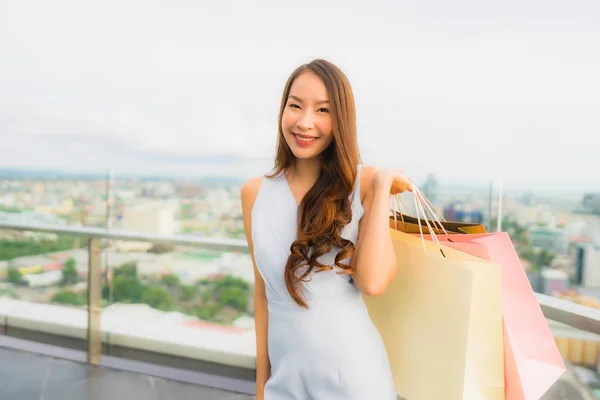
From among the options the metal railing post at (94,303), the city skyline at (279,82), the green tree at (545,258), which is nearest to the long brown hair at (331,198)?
the city skyline at (279,82)

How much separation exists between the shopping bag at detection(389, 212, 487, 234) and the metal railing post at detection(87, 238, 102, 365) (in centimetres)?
272

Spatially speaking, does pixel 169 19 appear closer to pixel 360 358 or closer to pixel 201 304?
pixel 201 304

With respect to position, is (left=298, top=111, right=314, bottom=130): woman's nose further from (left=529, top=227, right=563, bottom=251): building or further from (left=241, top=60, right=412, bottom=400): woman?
(left=529, top=227, right=563, bottom=251): building

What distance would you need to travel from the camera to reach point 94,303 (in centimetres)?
330

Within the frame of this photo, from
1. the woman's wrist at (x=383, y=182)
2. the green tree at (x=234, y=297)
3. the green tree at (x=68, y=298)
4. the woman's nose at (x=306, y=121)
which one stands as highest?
the woman's nose at (x=306, y=121)

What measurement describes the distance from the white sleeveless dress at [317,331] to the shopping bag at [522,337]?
28 cm

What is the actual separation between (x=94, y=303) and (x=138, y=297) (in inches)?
13.9

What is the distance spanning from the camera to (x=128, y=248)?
3.17 metres

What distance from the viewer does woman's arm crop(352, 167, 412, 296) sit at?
0.95m

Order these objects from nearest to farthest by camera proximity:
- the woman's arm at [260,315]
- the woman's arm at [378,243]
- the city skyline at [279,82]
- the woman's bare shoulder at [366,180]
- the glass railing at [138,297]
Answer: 1. the woman's arm at [378,243]
2. the woman's bare shoulder at [366,180]
3. the woman's arm at [260,315]
4. the city skyline at [279,82]
5. the glass railing at [138,297]

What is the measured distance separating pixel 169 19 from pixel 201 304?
2.23 meters

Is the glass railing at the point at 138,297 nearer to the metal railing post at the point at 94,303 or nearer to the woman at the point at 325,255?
the metal railing post at the point at 94,303

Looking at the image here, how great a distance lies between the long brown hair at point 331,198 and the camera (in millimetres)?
1002

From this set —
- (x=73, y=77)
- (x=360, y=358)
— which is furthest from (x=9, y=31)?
(x=360, y=358)
